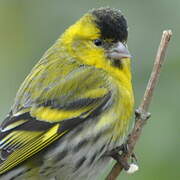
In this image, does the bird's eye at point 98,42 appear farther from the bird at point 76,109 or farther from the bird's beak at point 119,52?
the bird's beak at point 119,52

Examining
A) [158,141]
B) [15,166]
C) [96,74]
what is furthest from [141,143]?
[15,166]

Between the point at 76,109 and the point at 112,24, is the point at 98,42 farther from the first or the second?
the point at 76,109

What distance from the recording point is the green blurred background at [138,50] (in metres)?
7.68

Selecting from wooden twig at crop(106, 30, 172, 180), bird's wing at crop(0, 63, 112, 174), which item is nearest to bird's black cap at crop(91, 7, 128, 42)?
bird's wing at crop(0, 63, 112, 174)

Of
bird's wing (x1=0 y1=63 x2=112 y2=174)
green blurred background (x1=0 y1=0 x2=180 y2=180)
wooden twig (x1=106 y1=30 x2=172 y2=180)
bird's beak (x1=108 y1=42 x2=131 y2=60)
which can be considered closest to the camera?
wooden twig (x1=106 y1=30 x2=172 y2=180)

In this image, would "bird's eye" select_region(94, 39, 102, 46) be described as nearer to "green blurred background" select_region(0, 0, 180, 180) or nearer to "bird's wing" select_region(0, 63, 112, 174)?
"bird's wing" select_region(0, 63, 112, 174)

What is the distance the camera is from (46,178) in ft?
23.8

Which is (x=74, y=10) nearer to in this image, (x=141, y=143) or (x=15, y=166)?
(x=141, y=143)

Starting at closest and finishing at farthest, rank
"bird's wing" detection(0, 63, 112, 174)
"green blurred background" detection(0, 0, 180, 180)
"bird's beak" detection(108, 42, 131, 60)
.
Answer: "bird's wing" detection(0, 63, 112, 174)
"bird's beak" detection(108, 42, 131, 60)
"green blurred background" detection(0, 0, 180, 180)

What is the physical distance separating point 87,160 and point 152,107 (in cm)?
93

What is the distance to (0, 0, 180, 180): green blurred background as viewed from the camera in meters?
7.68

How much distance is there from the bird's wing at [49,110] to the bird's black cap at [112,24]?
1.00 ft

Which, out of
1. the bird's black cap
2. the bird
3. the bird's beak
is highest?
the bird's black cap

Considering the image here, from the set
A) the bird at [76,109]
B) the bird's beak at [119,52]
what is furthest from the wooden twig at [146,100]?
the bird's beak at [119,52]
